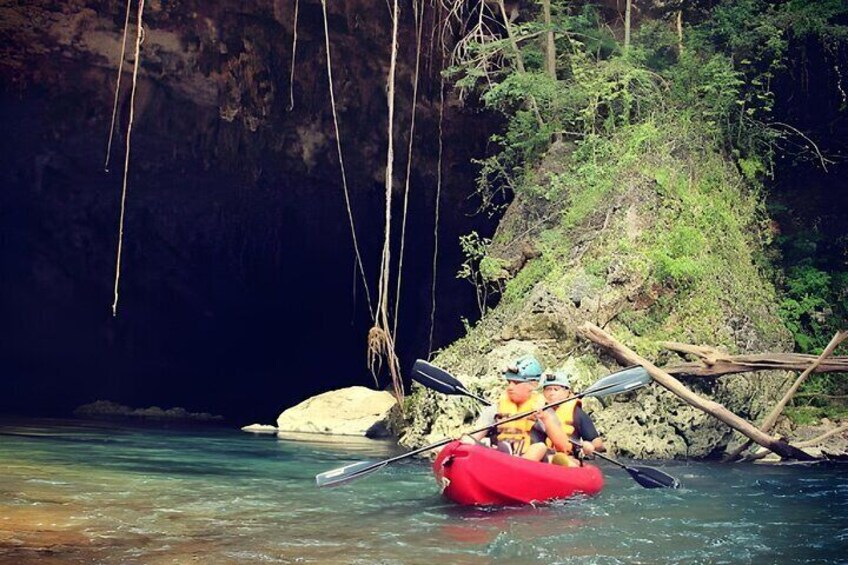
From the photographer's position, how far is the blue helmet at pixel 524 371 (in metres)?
6.92

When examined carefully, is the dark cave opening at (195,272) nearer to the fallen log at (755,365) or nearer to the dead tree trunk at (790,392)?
the fallen log at (755,365)

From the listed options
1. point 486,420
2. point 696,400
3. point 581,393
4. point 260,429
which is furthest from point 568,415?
point 260,429

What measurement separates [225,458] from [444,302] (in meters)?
9.19

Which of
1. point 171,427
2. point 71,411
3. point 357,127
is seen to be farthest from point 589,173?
point 71,411

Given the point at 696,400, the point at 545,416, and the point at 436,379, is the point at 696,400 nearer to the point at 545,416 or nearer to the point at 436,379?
the point at 436,379

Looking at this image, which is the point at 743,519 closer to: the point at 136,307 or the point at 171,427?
the point at 171,427

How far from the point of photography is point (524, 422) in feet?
22.7

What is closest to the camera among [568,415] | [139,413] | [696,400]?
[568,415]

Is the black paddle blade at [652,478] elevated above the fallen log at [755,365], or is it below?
below

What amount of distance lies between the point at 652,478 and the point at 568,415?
86 centimetres

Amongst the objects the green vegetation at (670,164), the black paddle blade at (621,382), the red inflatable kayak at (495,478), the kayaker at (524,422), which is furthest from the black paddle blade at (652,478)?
the green vegetation at (670,164)

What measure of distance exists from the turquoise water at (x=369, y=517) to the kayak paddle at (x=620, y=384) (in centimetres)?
14

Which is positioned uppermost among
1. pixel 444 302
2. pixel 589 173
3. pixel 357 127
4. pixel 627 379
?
pixel 357 127

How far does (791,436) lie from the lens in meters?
11.0
